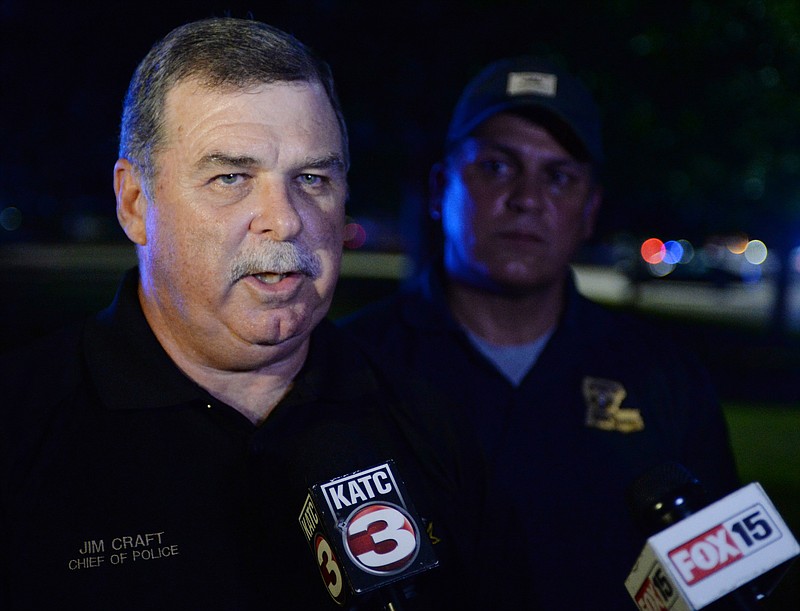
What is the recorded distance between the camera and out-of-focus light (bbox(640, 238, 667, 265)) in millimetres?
27359

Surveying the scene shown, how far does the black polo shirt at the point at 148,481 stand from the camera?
1700mm

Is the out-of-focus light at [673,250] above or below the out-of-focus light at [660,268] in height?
above

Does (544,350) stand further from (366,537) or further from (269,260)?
(366,537)

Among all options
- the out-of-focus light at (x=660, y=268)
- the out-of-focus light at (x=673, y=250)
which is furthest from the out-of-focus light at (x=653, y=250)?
the out-of-focus light at (x=673, y=250)

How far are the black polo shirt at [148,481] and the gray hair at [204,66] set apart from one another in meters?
0.41

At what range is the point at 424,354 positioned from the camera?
3.02 meters

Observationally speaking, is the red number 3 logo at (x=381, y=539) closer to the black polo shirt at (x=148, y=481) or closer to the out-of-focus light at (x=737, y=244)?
the black polo shirt at (x=148, y=481)

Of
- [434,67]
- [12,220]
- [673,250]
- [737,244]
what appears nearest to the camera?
[434,67]

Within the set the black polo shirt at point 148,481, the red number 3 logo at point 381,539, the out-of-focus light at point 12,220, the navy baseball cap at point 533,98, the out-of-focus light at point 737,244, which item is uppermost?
the out-of-focus light at point 12,220

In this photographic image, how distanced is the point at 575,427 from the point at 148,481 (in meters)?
1.56

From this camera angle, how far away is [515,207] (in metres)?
3.01

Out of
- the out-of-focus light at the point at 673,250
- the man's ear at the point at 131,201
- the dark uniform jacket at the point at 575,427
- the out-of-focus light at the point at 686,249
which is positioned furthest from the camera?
the out-of-focus light at the point at 686,249

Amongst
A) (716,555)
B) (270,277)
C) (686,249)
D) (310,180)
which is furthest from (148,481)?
(686,249)

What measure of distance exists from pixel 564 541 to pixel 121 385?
60.3 inches
